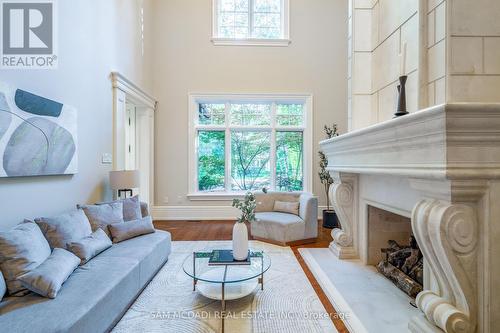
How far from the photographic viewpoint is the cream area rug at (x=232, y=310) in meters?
2.06

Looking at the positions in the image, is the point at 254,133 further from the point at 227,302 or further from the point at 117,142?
the point at 227,302

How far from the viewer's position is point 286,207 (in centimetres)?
451

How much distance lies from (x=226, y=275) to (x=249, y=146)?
157 inches

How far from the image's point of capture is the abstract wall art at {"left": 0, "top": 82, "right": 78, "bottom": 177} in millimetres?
2229

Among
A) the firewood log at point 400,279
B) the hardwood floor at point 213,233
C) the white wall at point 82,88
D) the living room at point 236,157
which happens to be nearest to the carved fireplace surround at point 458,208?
the living room at point 236,157

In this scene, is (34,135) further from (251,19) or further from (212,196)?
(251,19)

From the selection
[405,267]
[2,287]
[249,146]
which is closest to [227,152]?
[249,146]

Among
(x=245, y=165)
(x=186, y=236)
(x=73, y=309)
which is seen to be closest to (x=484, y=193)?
(x=73, y=309)

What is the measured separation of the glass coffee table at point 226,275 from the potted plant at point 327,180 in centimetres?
283

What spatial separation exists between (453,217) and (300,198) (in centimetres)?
290

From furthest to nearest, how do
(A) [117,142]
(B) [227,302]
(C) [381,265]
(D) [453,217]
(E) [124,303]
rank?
(A) [117,142], (C) [381,265], (B) [227,302], (E) [124,303], (D) [453,217]

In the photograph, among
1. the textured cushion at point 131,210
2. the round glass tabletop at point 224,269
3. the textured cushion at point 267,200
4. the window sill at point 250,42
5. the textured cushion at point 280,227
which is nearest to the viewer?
the round glass tabletop at point 224,269

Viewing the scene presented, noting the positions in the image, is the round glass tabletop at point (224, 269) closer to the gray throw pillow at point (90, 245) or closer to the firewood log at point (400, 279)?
the gray throw pillow at point (90, 245)

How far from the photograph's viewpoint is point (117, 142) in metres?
4.07
